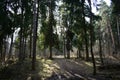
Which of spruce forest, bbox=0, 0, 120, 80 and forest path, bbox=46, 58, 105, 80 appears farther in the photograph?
spruce forest, bbox=0, 0, 120, 80

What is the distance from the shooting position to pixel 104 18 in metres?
56.0

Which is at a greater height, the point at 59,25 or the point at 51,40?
the point at 59,25

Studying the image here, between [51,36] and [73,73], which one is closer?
[73,73]

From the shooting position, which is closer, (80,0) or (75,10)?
(80,0)

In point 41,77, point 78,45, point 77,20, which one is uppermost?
point 77,20

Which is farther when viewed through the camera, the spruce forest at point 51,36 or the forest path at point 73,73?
the spruce forest at point 51,36

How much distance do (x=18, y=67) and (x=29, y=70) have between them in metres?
2.32

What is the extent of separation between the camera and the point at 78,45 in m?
43.5

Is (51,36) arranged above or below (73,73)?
above

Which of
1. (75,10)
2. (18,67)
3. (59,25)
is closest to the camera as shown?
(18,67)

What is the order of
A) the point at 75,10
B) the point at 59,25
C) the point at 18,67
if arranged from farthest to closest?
Result: the point at 59,25 → the point at 75,10 → the point at 18,67

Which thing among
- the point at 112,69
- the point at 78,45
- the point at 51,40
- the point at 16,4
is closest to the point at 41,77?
the point at 112,69

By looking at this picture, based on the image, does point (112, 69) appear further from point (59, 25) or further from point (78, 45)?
point (59, 25)

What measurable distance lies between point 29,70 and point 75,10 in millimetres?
13366
